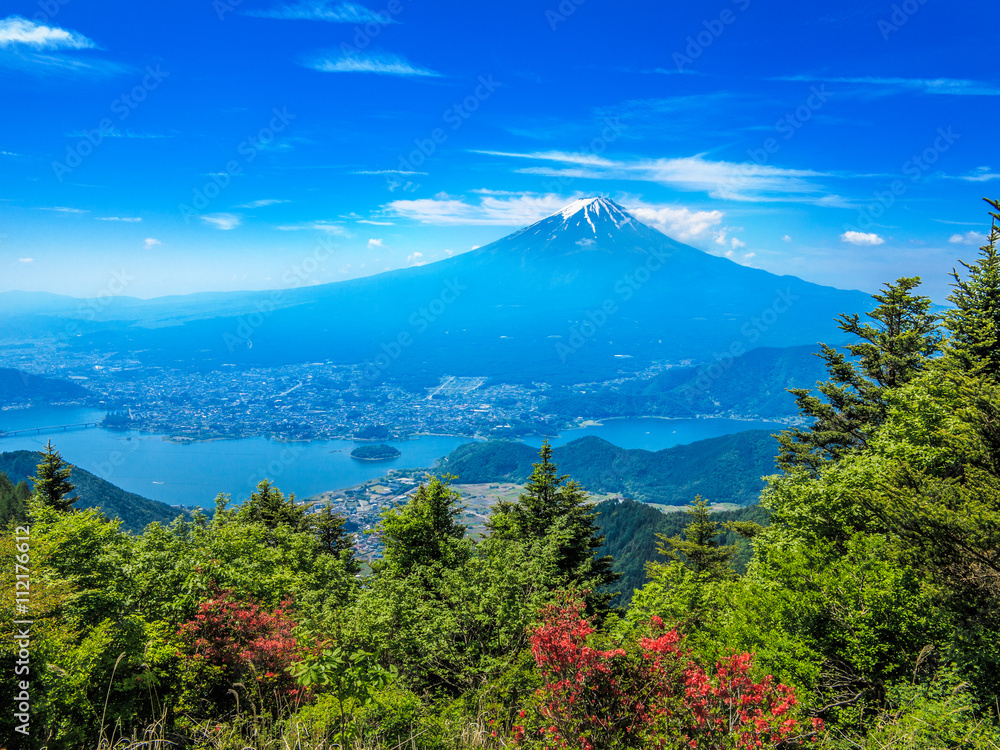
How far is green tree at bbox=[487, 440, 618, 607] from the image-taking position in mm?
18833

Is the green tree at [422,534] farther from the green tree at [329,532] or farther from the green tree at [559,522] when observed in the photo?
the green tree at [329,532]

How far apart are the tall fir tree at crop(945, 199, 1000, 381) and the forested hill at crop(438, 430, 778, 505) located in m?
115

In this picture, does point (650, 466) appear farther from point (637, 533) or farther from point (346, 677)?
point (346, 677)

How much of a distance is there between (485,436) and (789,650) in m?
169

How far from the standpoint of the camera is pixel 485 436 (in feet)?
582

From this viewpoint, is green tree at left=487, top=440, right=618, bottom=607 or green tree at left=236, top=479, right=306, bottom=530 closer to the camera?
green tree at left=487, top=440, right=618, bottom=607

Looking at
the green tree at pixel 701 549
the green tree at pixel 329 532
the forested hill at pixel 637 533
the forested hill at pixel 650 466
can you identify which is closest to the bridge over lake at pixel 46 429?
the forested hill at pixel 650 466

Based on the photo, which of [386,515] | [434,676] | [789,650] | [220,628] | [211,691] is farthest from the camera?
[386,515]

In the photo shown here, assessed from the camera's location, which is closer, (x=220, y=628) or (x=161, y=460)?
(x=220, y=628)

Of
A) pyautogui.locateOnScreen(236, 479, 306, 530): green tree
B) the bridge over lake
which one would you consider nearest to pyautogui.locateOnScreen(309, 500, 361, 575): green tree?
pyautogui.locateOnScreen(236, 479, 306, 530): green tree

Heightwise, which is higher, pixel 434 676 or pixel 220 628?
pixel 220 628

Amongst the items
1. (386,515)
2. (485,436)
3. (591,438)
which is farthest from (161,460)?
(386,515)

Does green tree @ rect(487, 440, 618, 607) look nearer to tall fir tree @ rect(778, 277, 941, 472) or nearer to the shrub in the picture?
tall fir tree @ rect(778, 277, 941, 472)

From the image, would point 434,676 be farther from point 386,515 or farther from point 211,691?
point 386,515
